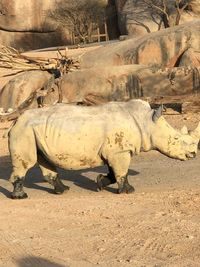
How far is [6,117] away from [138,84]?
3.15m

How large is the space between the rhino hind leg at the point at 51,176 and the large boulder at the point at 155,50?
8.25 m

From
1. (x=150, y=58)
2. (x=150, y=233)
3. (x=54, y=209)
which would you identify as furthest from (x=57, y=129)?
(x=150, y=58)

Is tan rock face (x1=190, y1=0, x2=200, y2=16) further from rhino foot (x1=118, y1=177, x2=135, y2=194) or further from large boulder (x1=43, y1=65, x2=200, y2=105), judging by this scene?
rhino foot (x1=118, y1=177, x2=135, y2=194)

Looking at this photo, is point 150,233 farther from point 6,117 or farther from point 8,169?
point 6,117

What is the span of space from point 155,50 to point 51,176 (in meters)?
9.02

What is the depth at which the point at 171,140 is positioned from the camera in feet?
25.1

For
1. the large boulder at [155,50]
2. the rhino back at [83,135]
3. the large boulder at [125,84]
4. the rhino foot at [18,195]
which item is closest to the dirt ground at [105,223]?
the rhino foot at [18,195]

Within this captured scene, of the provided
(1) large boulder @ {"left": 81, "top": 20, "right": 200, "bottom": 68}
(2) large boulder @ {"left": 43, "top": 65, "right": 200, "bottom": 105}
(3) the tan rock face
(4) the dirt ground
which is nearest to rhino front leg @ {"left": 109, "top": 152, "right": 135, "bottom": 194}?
(4) the dirt ground

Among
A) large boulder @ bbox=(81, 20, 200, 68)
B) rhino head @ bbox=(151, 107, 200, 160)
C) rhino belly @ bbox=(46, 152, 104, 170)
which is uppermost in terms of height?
large boulder @ bbox=(81, 20, 200, 68)

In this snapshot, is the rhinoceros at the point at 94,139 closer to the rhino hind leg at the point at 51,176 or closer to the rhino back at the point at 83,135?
the rhino back at the point at 83,135

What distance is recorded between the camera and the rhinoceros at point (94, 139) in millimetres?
7488

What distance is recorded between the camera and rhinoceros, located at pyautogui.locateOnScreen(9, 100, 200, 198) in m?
7.49

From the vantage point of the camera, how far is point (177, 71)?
14500 millimetres

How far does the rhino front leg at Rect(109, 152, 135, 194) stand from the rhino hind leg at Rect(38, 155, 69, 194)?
0.74 meters
